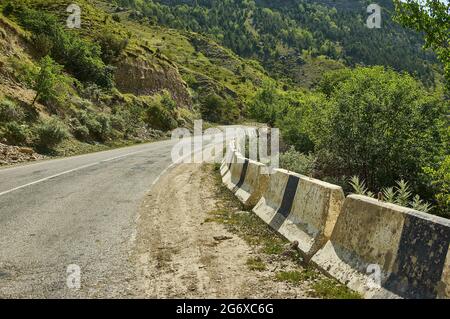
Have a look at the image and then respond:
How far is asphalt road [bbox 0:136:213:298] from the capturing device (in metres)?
4.42

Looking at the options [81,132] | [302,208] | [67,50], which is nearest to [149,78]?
[67,50]

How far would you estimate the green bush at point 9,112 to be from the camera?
19438 mm

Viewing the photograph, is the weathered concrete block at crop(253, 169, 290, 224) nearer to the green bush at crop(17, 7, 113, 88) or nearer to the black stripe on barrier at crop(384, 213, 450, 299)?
the black stripe on barrier at crop(384, 213, 450, 299)

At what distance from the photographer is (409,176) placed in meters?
14.1

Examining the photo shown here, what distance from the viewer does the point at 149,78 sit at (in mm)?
45906

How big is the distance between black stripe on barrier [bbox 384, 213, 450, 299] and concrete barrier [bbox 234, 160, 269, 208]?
174 inches

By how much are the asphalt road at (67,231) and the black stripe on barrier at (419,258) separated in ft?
8.64

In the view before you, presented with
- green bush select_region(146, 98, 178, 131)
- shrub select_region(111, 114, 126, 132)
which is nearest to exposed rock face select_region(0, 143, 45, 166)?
shrub select_region(111, 114, 126, 132)

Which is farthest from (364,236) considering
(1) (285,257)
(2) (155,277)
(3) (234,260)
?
(2) (155,277)

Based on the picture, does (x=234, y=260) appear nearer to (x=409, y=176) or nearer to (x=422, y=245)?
(x=422, y=245)

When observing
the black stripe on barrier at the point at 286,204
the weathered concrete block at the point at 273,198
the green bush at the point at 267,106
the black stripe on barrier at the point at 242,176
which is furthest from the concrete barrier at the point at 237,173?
the green bush at the point at 267,106

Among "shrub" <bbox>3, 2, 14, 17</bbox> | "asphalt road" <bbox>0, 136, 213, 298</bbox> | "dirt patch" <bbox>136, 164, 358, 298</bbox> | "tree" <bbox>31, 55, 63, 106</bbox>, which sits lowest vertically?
"asphalt road" <bbox>0, 136, 213, 298</bbox>

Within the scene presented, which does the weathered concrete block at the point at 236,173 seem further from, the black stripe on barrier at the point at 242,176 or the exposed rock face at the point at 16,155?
the exposed rock face at the point at 16,155

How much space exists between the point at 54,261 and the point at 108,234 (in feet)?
4.52
